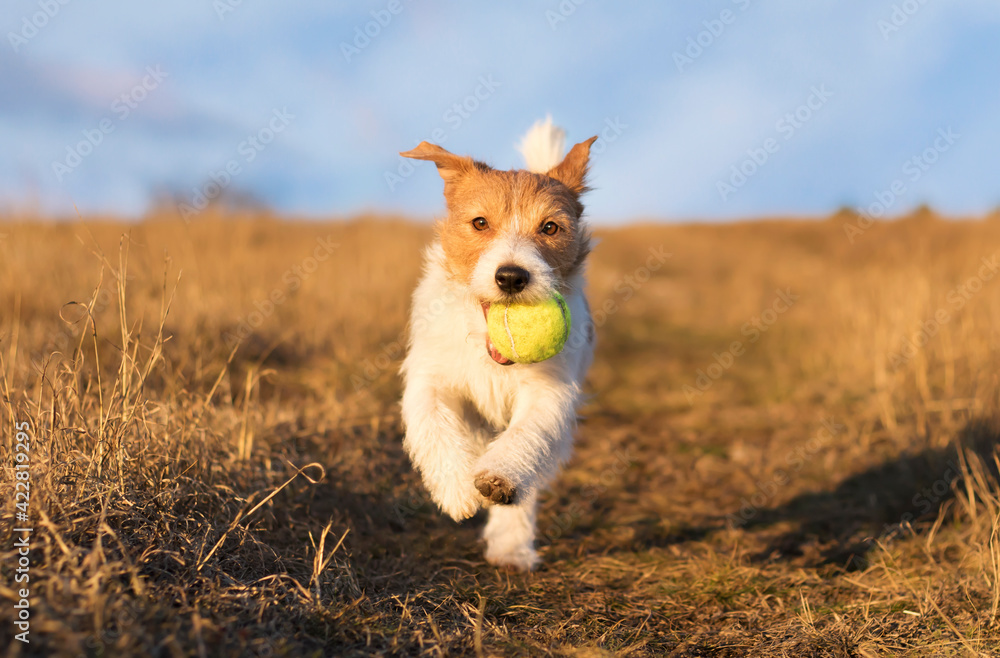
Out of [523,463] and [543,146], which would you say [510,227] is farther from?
[523,463]

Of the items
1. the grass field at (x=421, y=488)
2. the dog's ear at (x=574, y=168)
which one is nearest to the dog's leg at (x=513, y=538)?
the grass field at (x=421, y=488)

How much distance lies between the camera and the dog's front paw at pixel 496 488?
8.96 feet

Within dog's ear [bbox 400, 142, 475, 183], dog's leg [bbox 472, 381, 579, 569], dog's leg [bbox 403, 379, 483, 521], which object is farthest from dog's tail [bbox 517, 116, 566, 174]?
dog's leg [bbox 403, 379, 483, 521]

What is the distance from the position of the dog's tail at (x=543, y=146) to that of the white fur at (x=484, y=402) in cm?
94

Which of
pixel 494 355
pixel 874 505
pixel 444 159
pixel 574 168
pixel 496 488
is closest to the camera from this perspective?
pixel 496 488

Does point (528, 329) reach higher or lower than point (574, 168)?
lower

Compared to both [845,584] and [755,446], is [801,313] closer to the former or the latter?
[755,446]

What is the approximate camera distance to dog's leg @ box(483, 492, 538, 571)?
3525 millimetres

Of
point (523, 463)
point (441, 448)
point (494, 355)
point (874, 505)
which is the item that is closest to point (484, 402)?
point (494, 355)

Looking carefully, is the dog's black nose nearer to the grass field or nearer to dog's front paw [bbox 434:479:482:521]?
dog's front paw [bbox 434:479:482:521]

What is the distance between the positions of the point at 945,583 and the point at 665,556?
1356 mm

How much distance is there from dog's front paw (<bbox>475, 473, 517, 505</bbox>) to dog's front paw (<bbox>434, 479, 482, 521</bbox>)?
0.11m

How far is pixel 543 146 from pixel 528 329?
5.73 feet

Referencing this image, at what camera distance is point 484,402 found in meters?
3.44
